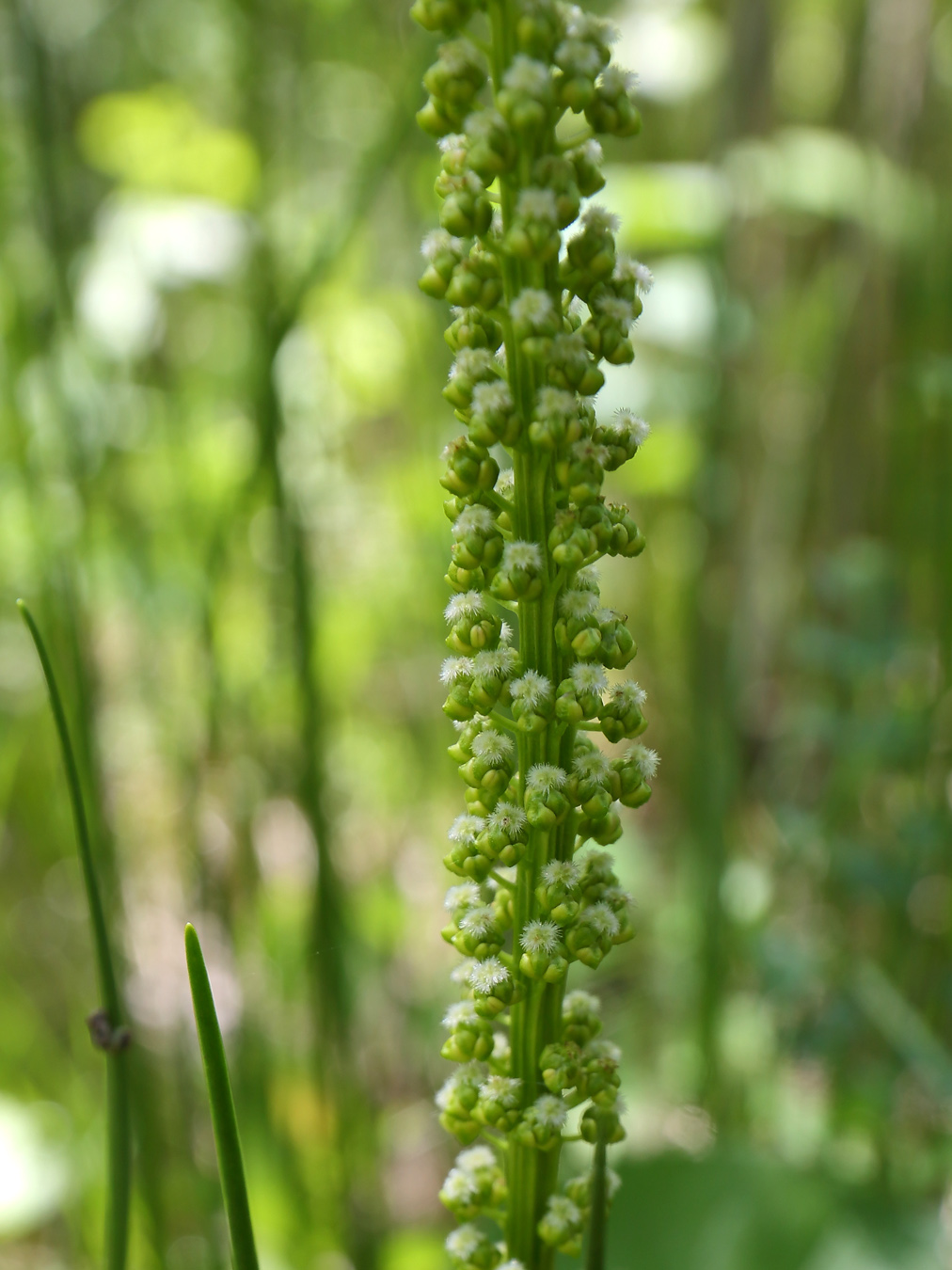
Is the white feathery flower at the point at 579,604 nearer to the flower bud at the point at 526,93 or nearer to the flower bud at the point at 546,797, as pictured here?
the flower bud at the point at 546,797

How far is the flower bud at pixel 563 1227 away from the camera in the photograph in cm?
44

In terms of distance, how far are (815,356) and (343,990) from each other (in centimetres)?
163

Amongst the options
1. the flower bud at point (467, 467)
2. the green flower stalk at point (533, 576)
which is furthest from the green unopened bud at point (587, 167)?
the flower bud at point (467, 467)

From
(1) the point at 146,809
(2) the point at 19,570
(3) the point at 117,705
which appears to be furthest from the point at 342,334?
(1) the point at 146,809

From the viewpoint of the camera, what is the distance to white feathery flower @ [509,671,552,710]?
16.0 inches

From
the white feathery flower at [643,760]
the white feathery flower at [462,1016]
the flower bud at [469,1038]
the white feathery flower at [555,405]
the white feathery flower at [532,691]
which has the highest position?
the white feathery flower at [555,405]

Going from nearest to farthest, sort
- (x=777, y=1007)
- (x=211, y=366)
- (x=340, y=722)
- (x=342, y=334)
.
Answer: (x=777, y=1007) → (x=342, y=334) → (x=340, y=722) → (x=211, y=366)

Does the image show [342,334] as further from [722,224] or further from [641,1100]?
[641,1100]

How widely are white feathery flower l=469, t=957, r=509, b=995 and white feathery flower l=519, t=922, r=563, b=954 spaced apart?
0.02 metres

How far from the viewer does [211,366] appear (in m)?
2.28

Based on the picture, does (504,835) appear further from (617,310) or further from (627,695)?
(617,310)

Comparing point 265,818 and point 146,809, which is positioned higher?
point 146,809

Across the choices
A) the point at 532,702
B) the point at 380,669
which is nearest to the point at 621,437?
the point at 532,702

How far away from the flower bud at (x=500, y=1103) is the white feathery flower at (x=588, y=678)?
16 cm
